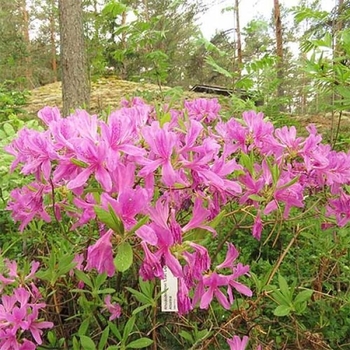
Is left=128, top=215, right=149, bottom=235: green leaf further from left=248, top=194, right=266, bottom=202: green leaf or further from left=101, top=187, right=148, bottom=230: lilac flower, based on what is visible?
left=248, top=194, right=266, bottom=202: green leaf

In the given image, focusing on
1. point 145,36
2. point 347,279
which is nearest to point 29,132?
point 347,279

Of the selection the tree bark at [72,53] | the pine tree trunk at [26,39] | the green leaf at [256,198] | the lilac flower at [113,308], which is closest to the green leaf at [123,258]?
the green leaf at [256,198]

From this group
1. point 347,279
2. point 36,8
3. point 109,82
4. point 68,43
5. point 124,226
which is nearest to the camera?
point 124,226

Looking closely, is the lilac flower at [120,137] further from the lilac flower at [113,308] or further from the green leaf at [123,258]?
the lilac flower at [113,308]

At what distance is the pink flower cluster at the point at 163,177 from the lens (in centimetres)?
76

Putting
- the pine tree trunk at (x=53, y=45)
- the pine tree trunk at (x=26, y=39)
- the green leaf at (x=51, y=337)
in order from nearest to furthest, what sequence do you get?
the green leaf at (x=51, y=337) < the pine tree trunk at (x=26, y=39) < the pine tree trunk at (x=53, y=45)

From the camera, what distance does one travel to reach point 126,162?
2.72 ft

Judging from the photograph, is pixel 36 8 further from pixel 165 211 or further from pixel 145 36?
pixel 165 211

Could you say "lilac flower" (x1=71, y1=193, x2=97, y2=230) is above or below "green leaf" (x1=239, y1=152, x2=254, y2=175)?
below

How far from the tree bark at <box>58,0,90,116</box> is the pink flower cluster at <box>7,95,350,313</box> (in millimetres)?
4991

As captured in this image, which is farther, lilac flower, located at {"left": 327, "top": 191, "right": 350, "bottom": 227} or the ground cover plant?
lilac flower, located at {"left": 327, "top": 191, "right": 350, "bottom": 227}

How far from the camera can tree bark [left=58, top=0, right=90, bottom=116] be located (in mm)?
5883

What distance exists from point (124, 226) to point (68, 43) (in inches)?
225

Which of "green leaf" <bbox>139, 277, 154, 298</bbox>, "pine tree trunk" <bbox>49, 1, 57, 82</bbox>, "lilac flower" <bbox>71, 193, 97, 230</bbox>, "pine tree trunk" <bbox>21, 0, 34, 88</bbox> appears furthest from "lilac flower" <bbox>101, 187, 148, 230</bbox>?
"pine tree trunk" <bbox>49, 1, 57, 82</bbox>
